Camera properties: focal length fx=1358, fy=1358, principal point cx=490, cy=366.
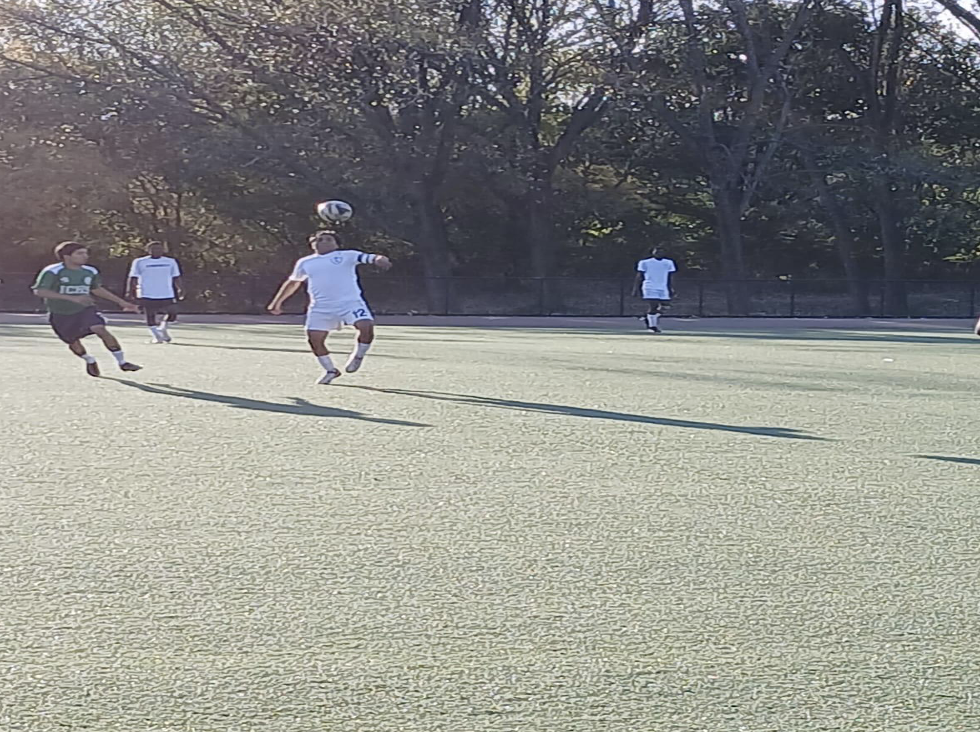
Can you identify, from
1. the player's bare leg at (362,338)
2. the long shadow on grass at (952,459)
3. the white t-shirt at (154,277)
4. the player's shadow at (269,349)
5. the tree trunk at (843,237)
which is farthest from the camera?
the tree trunk at (843,237)

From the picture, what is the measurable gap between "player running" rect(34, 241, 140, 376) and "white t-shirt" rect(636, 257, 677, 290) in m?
13.3

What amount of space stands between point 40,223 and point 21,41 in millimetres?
6920

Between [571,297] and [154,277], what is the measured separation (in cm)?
2017

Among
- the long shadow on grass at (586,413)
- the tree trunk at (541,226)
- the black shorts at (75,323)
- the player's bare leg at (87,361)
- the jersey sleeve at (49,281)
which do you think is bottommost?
the long shadow on grass at (586,413)

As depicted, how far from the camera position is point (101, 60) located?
3653cm

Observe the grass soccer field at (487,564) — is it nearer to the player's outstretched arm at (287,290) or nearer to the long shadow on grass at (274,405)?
the long shadow on grass at (274,405)

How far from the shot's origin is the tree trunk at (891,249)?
39094 millimetres

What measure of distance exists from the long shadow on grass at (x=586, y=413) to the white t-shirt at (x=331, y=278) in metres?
0.83

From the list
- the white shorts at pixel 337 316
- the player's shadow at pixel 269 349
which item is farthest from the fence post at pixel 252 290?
the white shorts at pixel 337 316

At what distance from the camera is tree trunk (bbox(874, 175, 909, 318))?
3909 cm

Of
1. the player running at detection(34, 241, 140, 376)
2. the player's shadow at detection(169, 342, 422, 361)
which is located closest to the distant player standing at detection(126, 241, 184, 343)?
the player's shadow at detection(169, 342, 422, 361)

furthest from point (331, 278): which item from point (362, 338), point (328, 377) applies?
point (328, 377)

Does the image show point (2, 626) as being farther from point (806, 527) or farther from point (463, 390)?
point (463, 390)

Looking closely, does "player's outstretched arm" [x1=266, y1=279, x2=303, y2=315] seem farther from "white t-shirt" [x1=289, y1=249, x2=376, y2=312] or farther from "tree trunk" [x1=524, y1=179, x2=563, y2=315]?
"tree trunk" [x1=524, y1=179, x2=563, y2=315]
